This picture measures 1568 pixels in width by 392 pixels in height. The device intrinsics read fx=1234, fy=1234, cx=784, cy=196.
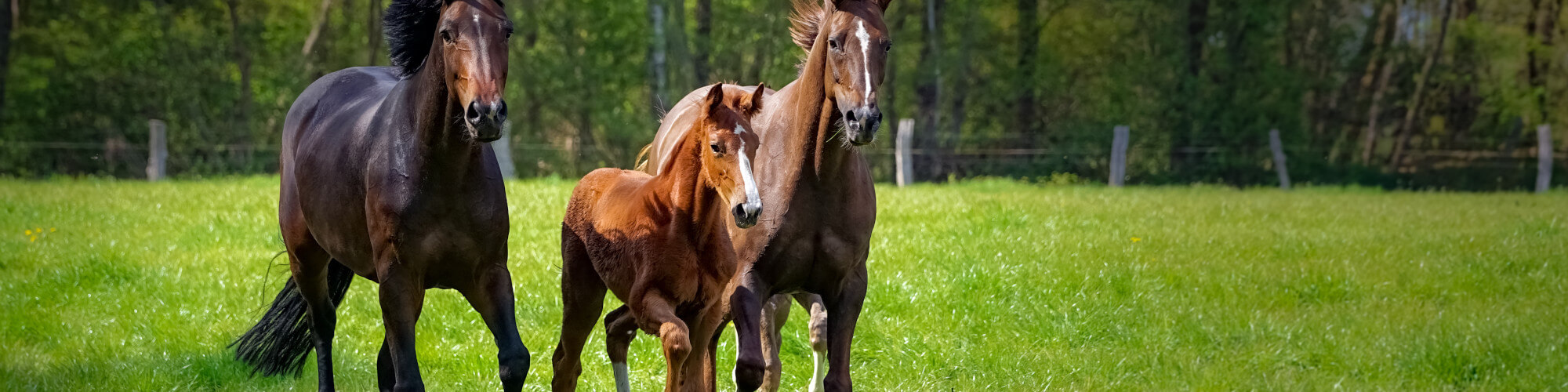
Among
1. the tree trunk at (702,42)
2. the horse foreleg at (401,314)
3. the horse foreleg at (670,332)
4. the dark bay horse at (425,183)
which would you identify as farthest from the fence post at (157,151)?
the horse foreleg at (670,332)

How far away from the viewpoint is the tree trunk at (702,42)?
24484 mm

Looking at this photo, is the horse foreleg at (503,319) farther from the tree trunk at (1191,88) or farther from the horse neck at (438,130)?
the tree trunk at (1191,88)

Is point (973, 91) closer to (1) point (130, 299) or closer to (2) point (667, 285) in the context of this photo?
(1) point (130, 299)

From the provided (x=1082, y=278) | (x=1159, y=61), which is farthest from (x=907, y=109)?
(x=1082, y=278)

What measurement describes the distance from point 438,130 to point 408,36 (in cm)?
52

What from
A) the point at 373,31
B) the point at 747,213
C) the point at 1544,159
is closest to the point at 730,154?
the point at 747,213

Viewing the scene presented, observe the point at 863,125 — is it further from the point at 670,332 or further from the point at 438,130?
the point at 438,130

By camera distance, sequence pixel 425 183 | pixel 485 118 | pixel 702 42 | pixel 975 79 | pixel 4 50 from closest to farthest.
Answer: pixel 485 118 → pixel 425 183 → pixel 4 50 → pixel 702 42 → pixel 975 79

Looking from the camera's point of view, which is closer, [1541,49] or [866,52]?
[866,52]

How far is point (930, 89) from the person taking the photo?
81.6ft

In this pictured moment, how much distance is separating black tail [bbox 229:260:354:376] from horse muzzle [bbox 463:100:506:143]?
2482 millimetres

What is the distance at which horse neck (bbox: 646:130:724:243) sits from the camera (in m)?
4.16

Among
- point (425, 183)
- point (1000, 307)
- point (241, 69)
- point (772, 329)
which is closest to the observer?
point (425, 183)

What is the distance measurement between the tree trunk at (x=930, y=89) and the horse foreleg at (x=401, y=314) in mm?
19961
